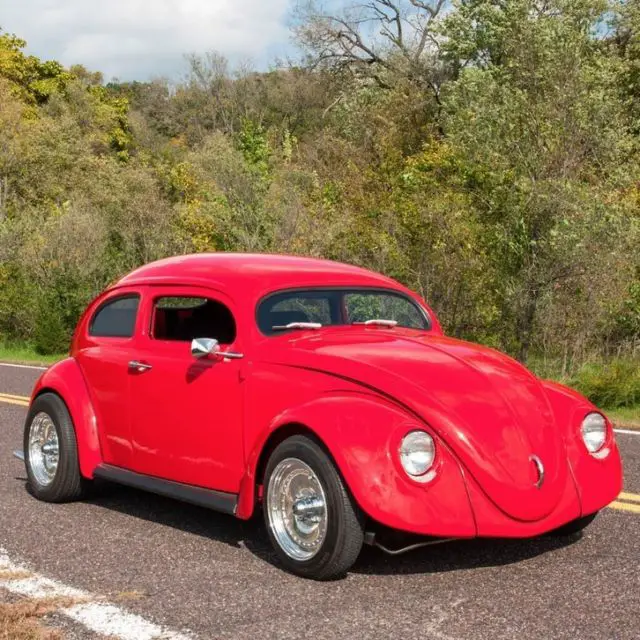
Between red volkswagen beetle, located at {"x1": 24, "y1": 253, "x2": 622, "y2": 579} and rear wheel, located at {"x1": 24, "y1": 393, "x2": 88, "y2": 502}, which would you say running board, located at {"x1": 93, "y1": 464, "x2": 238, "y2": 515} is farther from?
rear wheel, located at {"x1": 24, "y1": 393, "x2": 88, "y2": 502}

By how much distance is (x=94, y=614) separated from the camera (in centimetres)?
434

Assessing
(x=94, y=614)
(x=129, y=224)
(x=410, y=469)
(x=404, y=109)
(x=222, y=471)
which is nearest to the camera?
(x=94, y=614)

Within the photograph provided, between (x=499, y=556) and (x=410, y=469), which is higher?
(x=410, y=469)

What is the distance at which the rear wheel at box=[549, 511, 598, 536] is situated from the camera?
5.41 meters

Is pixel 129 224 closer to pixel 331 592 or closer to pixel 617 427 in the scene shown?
pixel 617 427

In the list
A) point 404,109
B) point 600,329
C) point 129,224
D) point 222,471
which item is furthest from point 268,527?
point 404,109

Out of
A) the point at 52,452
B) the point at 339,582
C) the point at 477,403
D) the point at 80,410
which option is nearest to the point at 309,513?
the point at 339,582

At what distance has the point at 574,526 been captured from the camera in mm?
5473

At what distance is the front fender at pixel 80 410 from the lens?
6.53 metres

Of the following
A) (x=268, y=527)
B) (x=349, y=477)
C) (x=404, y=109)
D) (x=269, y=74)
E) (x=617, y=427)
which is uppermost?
(x=269, y=74)

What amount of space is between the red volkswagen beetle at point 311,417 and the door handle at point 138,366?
0.05ft

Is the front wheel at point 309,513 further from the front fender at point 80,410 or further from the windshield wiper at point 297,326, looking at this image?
the front fender at point 80,410

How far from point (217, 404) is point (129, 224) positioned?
25.3 m

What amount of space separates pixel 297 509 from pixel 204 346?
1.17m
